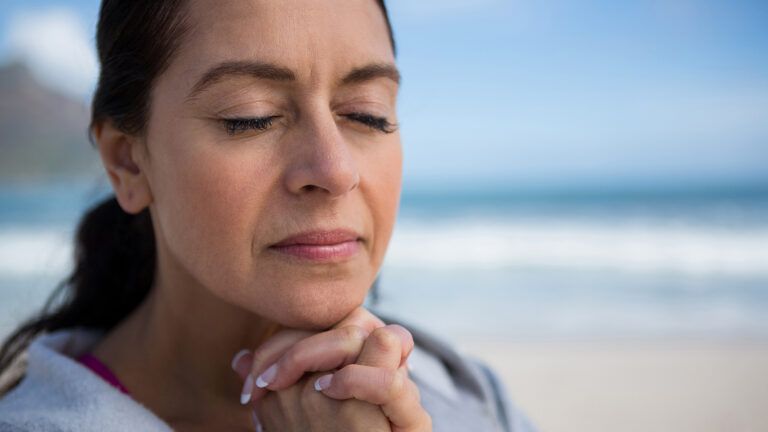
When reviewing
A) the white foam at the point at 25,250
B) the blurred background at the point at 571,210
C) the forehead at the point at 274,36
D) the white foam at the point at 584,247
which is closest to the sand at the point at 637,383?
the blurred background at the point at 571,210

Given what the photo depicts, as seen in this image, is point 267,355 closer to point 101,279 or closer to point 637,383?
→ point 101,279

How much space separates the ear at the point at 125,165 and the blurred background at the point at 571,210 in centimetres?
39

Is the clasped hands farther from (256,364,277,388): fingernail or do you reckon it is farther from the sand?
the sand

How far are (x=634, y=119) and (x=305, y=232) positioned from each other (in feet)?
73.3

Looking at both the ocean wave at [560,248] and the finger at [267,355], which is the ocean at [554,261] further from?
the finger at [267,355]

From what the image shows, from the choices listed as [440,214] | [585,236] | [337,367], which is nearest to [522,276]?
[585,236]

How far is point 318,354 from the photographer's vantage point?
1.51 metres

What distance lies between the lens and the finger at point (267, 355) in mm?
1597

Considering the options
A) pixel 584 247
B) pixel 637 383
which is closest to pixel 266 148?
pixel 637 383

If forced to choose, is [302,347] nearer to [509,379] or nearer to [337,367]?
[337,367]

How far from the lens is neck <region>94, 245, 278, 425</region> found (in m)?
1.85

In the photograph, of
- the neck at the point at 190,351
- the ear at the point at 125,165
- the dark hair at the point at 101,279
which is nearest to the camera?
the ear at the point at 125,165

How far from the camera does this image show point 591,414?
544 cm

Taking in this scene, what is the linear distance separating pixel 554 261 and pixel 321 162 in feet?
38.5
